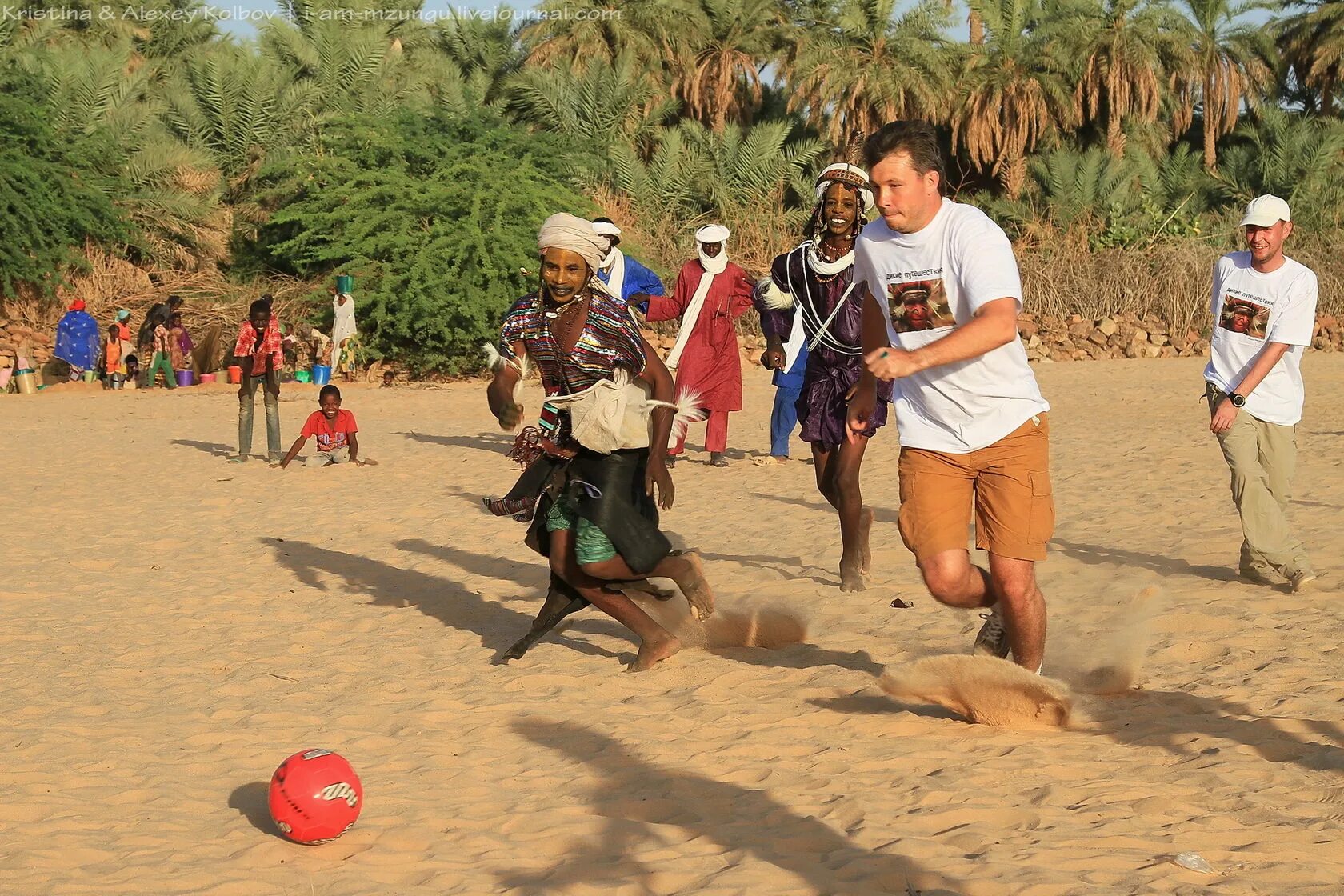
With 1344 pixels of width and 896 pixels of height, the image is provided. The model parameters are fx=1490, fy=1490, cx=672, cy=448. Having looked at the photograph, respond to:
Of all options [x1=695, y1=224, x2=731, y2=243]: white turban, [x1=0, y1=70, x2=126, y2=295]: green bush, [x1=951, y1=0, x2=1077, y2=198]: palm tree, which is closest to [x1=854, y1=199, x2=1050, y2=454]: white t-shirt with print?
[x1=695, y1=224, x2=731, y2=243]: white turban

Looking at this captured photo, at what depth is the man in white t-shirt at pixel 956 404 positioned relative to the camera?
4.68 m

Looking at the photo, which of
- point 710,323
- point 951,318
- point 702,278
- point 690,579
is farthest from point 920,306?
point 710,323

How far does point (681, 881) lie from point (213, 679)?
3157 mm

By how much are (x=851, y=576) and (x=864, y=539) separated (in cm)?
20

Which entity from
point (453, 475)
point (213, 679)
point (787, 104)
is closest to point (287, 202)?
point (787, 104)

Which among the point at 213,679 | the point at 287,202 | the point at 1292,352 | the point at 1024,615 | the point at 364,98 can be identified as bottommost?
the point at 213,679

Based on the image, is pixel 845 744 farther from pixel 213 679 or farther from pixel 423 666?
pixel 213 679

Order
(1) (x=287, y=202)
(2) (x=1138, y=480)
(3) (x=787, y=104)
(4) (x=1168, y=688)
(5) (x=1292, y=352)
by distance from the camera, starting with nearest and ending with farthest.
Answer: (4) (x=1168, y=688) < (5) (x=1292, y=352) < (2) (x=1138, y=480) < (1) (x=287, y=202) < (3) (x=787, y=104)

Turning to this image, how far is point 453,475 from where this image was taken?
1335 cm

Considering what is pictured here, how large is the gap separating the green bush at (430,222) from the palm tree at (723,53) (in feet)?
30.2

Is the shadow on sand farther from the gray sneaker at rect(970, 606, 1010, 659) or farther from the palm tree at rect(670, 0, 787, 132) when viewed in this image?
the palm tree at rect(670, 0, 787, 132)

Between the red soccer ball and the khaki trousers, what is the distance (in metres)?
4.81

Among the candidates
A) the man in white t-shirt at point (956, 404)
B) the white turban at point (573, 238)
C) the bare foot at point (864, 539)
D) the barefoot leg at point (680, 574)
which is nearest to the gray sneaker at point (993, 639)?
the man in white t-shirt at point (956, 404)

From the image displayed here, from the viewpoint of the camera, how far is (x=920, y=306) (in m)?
4.77
